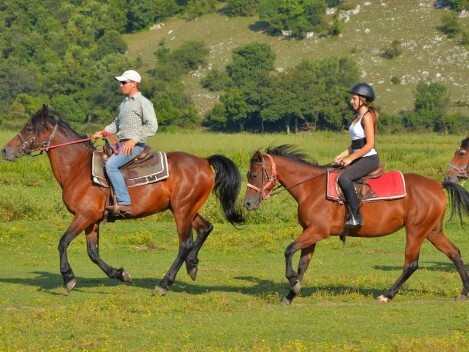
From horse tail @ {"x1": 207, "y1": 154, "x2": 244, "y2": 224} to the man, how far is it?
1.04 metres

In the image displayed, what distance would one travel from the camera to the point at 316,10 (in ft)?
455

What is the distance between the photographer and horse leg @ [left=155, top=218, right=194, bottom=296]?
46.3 ft

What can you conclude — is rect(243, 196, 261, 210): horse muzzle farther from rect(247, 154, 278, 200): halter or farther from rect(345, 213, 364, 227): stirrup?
rect(345, 213, 364, 227): stirrup

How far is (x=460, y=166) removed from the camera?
55.0ft

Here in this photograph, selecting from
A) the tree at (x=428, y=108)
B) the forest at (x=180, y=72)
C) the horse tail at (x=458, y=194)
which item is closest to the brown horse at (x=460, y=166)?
the horse tail at (x=458, y=194)

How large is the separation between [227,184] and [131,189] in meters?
1.30

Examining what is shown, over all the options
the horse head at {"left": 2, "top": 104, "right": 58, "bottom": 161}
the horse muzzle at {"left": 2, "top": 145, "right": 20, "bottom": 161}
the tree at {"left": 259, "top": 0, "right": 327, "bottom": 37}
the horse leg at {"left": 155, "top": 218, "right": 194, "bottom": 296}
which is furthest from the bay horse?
the tree at {"left": 259, "top": 0, "right": 327, "bottom": 37}

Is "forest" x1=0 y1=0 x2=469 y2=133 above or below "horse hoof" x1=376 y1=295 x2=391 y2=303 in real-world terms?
below

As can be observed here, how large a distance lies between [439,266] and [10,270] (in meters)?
6.63

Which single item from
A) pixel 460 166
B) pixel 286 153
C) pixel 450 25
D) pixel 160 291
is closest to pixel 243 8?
pixel 450 25

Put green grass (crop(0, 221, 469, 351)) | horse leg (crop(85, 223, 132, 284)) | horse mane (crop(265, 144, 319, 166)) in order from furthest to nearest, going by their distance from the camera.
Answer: horse leg (crop(85, 223, 132, 284)) < horse mane (crop(265, 144, 319, 166)) < green grass (crop(0, 221, 469, 351))

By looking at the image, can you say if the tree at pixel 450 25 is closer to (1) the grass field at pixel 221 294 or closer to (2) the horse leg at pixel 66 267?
(1) the grass field at pixel 221 294

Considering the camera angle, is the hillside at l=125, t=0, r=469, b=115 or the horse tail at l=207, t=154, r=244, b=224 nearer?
the horse tail at l=207, t=154, r=244, b=224

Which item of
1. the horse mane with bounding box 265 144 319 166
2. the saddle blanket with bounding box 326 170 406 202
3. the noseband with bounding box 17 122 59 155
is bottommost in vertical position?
the saddle blanket with bounding box 326 170 406 202
